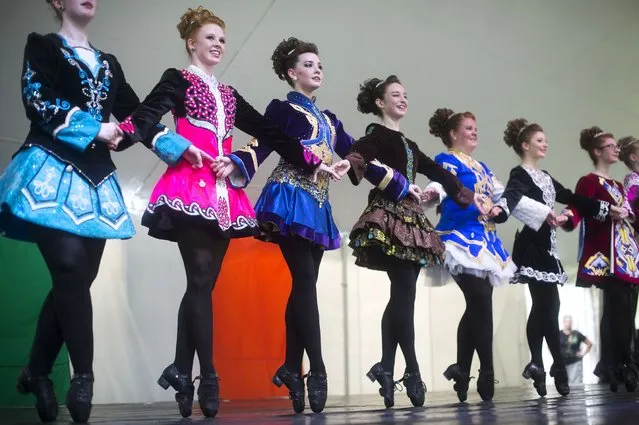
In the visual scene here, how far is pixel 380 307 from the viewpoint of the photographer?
20.8ft

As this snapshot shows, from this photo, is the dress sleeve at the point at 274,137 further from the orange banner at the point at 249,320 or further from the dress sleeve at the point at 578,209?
the orange banner at the point at 249,320

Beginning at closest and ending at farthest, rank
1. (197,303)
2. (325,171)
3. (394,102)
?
1. (197,303)
2. (325,171)
3. (394,102)

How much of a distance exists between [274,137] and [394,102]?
883 mm

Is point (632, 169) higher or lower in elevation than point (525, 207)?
higher

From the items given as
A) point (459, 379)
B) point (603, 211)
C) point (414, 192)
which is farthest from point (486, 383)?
point (603, 211)

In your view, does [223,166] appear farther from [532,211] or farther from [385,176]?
[532,211]

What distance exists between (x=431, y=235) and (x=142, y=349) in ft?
7.33

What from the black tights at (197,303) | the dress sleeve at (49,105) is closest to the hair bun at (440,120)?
the black tights at (197,303)

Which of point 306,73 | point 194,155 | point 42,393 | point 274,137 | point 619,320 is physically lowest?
point 42,393

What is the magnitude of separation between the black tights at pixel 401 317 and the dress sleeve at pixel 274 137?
0.69 m

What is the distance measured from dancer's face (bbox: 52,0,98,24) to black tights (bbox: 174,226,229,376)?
0.79 meters

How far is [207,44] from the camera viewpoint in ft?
10.6

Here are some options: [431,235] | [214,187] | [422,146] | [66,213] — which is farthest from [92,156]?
[422,146]

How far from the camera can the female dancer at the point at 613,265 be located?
4.67 metres
